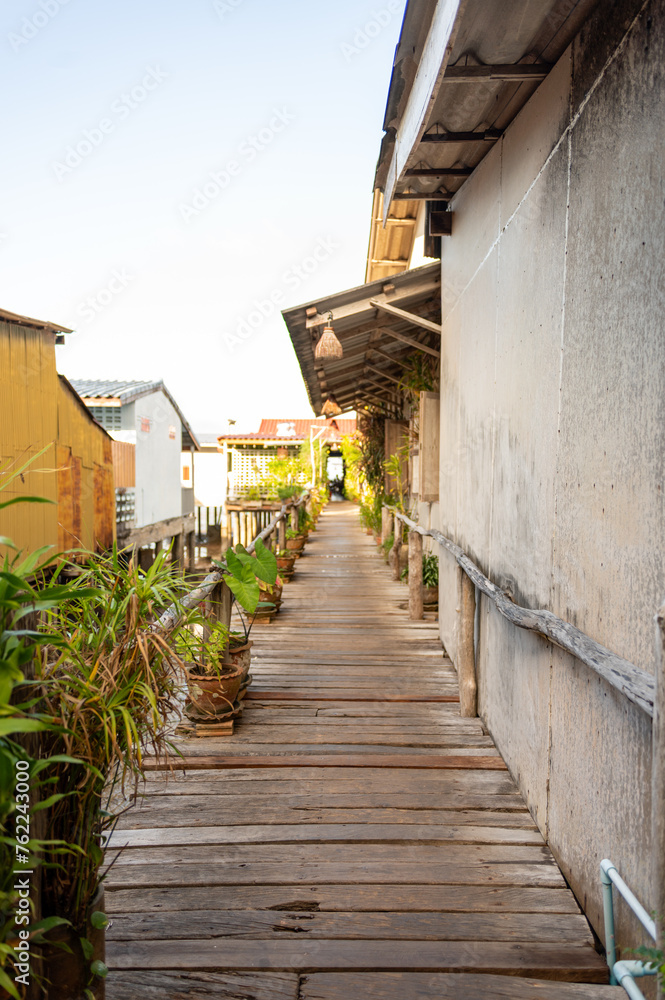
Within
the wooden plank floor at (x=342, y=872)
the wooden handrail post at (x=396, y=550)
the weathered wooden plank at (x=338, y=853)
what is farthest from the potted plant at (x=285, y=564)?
the weathered wooden plank at (x=338, y=853)

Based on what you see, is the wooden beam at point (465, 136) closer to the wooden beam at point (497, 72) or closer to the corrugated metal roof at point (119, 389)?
the wooden beam at point (497, 72)

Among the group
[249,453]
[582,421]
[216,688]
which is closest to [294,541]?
[216,688]

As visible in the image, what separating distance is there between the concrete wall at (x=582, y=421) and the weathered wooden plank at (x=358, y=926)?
18 cm

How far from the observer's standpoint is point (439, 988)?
1.92m

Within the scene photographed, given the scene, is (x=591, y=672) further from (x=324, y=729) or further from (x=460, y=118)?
(x=460, y=118)

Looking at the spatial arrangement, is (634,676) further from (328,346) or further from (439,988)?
(328,346)

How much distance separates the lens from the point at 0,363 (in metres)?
7.55

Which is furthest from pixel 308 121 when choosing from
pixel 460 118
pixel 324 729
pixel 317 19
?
pixel 324 729

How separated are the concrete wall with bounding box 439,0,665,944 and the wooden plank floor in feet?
0.75

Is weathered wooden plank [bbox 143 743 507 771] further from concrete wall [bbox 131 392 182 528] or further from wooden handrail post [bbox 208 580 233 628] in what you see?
concrete wall [bbox 131 392 182 528]

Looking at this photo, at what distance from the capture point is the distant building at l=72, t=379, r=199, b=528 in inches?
558

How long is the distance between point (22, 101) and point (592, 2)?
7.05 meters

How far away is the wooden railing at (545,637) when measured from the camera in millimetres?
1655

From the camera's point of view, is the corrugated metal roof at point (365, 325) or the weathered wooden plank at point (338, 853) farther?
the corrugated metal roof at point (365, 325)
